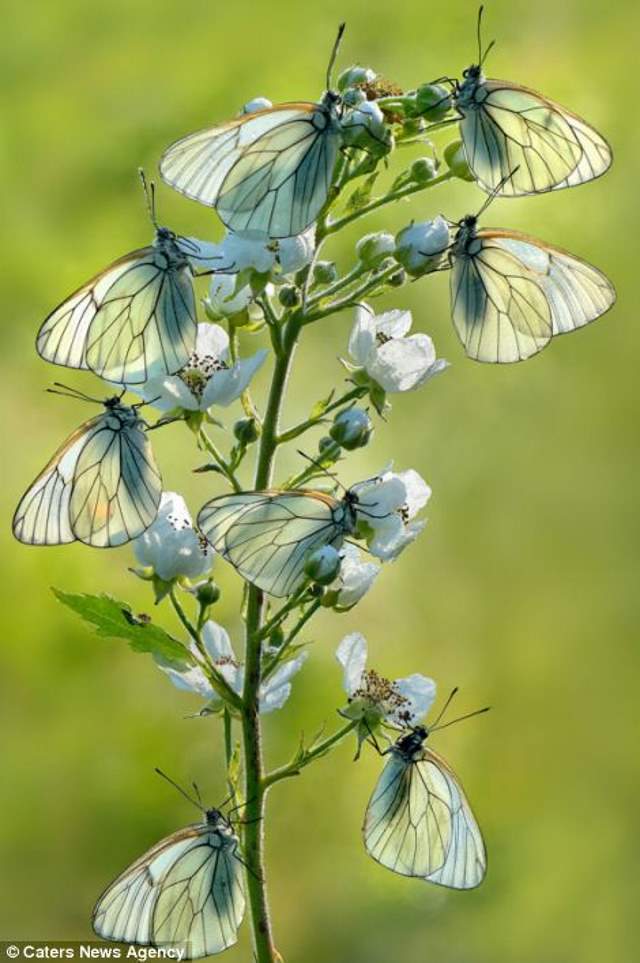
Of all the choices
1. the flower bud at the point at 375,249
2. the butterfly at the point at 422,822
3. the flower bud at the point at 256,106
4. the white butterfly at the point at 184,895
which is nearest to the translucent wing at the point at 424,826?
the butterfly at the point at 422,822

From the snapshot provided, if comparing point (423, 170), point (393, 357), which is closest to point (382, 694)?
point (393, 357)

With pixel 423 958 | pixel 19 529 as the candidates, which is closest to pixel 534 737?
pixel 423 958

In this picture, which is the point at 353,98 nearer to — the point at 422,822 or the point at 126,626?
the point at 126,626

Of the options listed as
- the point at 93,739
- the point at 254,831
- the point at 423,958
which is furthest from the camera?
the point at 93,739

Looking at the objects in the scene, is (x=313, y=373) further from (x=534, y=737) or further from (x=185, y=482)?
(x=534, y=737)

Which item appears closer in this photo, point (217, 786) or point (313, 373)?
point (217, 786)
